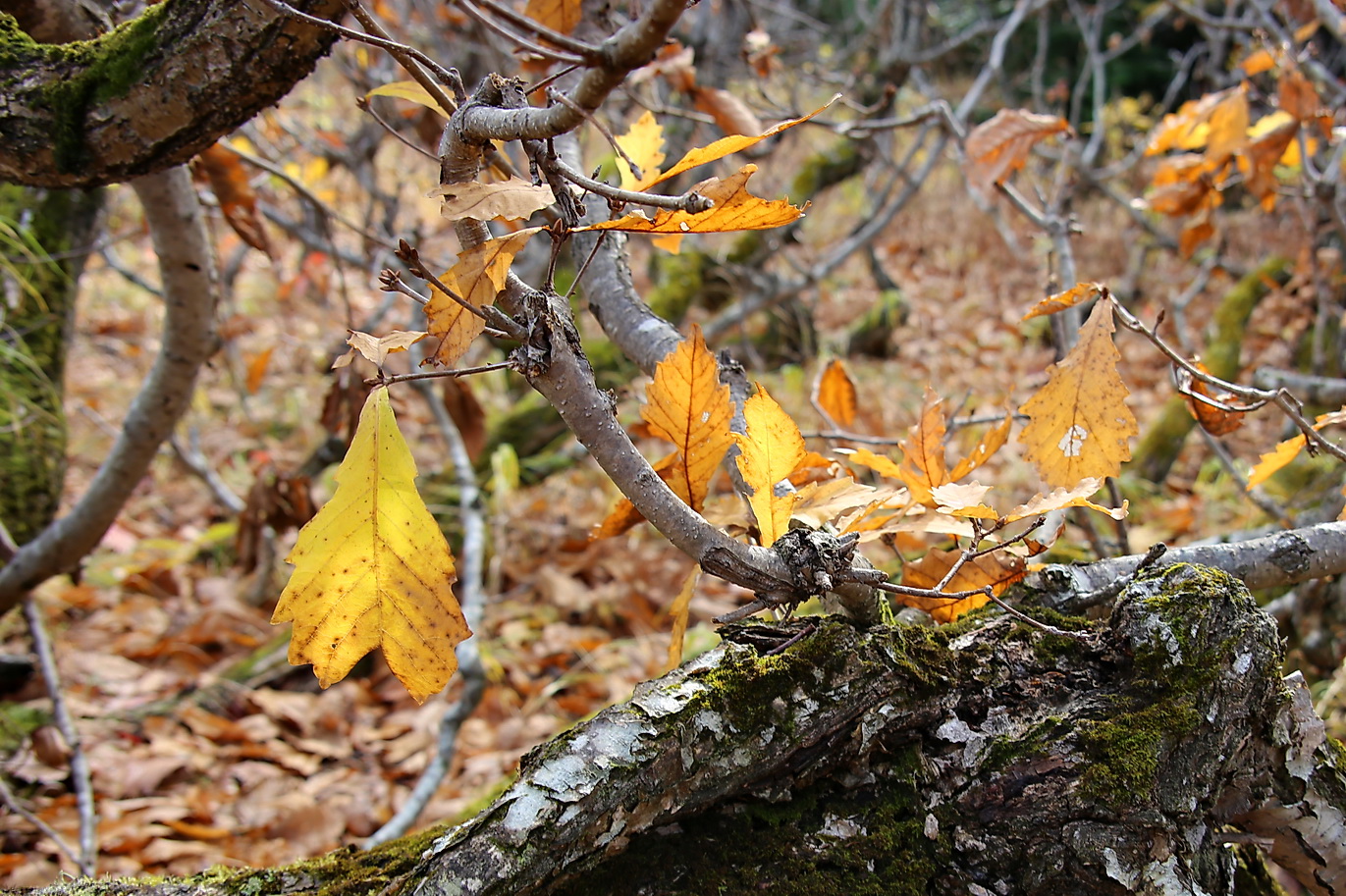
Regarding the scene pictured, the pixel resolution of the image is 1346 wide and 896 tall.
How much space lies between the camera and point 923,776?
32.8 inches

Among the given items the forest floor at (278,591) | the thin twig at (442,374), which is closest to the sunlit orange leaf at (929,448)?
the forest floor at (278,591)

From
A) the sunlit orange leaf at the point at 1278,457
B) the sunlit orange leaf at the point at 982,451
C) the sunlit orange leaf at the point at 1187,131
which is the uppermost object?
the sunlit orange leaf at the point at 1187,131

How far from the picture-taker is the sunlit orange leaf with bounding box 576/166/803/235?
640 mm

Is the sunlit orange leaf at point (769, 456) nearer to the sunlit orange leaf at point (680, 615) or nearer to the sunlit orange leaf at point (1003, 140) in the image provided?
the sunlit orange leaf at point (680, 615)

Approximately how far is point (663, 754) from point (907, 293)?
635cm

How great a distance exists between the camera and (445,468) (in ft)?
12.3

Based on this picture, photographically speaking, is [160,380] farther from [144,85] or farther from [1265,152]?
[1265,152]

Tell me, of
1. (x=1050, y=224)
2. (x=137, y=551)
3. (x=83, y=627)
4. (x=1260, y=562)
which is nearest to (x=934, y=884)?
(x=1260, y=562)

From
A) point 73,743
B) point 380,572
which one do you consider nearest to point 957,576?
point 380,572

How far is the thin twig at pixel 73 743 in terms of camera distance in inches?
62.2

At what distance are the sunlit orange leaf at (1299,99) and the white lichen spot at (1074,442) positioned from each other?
4.80 ft

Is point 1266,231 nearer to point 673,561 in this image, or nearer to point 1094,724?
point 673,561

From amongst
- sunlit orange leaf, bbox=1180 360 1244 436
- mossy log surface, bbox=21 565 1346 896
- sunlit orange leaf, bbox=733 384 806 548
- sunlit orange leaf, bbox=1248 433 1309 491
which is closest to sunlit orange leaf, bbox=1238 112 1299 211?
sunlit orange leaf, bbox=1180 360 1244 436

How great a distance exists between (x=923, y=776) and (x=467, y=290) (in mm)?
645
